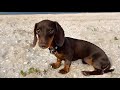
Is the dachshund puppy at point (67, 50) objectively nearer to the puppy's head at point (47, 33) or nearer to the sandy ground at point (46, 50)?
the puppy's head at point (47, 33)

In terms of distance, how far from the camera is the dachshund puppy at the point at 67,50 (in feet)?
15.8

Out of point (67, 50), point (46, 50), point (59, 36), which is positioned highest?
point (59, 36)

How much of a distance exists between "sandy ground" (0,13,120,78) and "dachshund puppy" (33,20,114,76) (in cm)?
14

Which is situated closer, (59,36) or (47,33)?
(47,33)

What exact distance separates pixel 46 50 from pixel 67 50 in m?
0.96

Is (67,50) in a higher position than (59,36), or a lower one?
lower

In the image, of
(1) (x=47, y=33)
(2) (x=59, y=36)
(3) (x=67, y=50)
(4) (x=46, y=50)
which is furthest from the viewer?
(4) (x=46, y=50)

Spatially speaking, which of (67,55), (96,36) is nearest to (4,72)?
(67,55)

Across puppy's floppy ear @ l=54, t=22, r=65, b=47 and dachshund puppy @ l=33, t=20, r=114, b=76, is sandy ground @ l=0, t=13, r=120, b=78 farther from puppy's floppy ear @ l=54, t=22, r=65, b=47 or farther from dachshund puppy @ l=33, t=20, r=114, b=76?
puppy's floppy ear @ l=54, t=22, r=65, b=47

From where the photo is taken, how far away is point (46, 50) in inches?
242

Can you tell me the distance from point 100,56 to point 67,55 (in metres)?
0.55

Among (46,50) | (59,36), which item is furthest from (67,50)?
(46,50)

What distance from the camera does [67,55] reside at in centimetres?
527

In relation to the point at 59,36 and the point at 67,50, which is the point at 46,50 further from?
the point at 59,36
